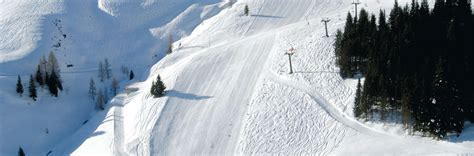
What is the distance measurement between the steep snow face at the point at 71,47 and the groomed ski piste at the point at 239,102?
43cm

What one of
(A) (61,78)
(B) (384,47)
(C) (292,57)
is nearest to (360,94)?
(B) (384,47)

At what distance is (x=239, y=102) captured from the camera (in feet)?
212

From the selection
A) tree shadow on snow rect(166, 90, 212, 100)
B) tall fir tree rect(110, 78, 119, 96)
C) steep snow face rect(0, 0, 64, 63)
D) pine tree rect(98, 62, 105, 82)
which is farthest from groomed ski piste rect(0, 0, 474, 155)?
tall fir tree rect(110, 78, 119, 96)

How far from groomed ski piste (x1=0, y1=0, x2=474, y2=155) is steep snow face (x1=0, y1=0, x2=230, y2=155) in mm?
431

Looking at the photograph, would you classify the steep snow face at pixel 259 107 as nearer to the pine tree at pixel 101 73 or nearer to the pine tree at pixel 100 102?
the pine tree at pixel 100 102

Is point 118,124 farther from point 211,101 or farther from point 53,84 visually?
point 53,84

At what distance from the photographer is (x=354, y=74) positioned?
6394cm

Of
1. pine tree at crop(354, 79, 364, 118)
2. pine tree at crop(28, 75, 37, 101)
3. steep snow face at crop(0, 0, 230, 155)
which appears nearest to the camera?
pine tree at crop(354, 79, 364, 118)

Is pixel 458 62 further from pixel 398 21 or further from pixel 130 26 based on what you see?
pixel 130 26

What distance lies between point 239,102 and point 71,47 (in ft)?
198

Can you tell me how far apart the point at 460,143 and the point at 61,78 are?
71164 mm

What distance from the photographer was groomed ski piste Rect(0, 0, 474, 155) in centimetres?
5403

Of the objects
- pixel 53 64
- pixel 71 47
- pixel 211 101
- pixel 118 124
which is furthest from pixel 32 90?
pixel 211 101

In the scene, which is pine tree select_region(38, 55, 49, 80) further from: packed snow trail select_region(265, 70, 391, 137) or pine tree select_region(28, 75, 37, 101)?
packed snow trail select_region(265, 70, 391, 137)
